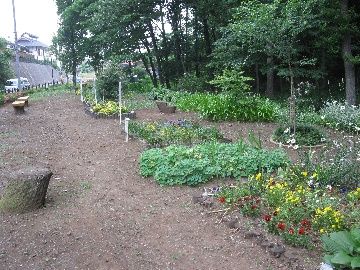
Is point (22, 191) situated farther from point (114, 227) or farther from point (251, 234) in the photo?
point (251, 234)

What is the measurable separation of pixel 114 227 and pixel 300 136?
5.63m

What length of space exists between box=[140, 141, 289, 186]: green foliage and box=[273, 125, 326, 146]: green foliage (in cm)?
195

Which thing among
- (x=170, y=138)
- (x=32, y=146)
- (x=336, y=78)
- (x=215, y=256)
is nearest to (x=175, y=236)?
(x=215, y=256)

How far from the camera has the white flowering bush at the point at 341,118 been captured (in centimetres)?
1069

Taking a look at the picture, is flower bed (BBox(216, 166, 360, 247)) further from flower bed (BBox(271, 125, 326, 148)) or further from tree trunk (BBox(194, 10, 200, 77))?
tree trunk (BBox(194, 10, 200, 77))

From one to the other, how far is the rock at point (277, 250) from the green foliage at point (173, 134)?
4226mm

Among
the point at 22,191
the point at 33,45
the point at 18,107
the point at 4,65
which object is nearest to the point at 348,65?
the point at 18,107

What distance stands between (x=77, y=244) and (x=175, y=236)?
118 cm

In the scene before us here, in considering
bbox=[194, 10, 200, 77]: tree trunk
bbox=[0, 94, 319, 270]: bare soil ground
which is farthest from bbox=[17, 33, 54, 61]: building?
bbox=[0, 94, 319, 270]: bare soil ground

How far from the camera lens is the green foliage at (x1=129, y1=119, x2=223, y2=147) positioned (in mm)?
8539

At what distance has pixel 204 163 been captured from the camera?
652 centimetres

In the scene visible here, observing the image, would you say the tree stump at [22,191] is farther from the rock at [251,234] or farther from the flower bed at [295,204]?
the rock at [251,234]

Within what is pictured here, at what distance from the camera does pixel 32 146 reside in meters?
9.27

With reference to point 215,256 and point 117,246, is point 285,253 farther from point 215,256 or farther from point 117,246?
point 117,246
